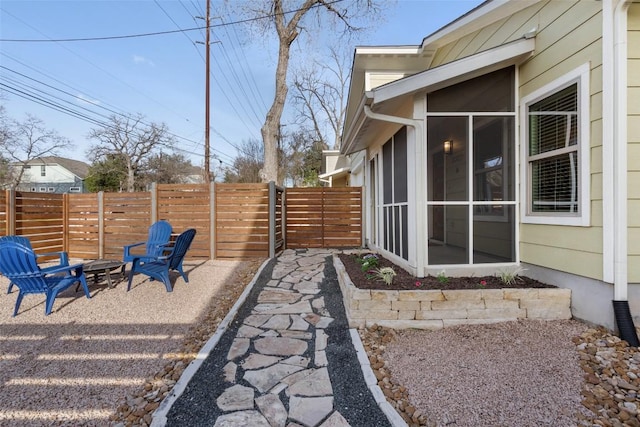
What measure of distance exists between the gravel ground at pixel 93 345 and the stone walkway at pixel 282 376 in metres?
0.37

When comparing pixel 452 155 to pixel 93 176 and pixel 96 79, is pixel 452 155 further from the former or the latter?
pixel 93 176

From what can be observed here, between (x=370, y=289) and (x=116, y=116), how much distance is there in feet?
85.6

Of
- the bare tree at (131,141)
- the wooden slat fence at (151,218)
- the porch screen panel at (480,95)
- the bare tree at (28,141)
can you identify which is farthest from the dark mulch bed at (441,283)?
the bare tree at (28,141)

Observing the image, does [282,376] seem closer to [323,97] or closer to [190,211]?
[190,211]

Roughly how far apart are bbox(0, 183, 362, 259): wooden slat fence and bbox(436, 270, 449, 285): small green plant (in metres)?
4.22

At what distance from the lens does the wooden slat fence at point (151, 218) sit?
23.6ft

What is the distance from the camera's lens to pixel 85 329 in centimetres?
337

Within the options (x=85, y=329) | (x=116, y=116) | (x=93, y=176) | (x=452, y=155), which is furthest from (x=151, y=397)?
(x=93, y=176)

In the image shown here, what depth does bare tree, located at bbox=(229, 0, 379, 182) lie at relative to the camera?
10.5 m

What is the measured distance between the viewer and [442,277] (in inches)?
146

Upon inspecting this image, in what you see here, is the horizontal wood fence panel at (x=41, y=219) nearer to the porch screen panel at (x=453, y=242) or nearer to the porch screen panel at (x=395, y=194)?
the porch screen panel at (x=395, y=194)

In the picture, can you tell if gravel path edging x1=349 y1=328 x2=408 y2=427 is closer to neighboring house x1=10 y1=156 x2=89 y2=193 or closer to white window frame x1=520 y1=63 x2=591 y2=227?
white window frame x1=520 y1=63 x2=591 y2=227

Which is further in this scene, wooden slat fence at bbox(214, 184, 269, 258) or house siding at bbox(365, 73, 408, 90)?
wooden slat fence at bbox(214, 184, 269, 258)

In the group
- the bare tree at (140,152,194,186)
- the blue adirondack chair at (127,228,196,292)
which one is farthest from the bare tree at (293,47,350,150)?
the blue adirondack chair at (127,228,196,292)
